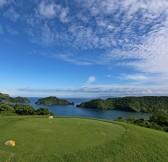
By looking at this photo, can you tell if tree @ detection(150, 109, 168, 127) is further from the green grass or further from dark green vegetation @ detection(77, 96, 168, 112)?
dark green vegetation @ detection(77, 96, 168, 112)

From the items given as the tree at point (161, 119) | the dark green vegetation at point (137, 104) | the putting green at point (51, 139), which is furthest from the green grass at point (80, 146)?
the dark green vegetation at point (137, 104)

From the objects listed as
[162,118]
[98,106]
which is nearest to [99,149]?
[162,118]

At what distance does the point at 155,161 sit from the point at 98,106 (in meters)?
96.4

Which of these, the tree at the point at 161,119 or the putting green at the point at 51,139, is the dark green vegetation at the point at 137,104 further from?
the putting green at the point at 51,139

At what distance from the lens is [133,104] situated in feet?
307

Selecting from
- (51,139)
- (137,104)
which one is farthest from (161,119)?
(137,104)

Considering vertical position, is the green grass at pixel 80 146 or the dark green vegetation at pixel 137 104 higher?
the dark green vegetation at pixel 137 104

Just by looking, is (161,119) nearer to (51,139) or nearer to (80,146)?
(80,146)

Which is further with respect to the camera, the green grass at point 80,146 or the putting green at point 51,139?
the putting green at point 51,139

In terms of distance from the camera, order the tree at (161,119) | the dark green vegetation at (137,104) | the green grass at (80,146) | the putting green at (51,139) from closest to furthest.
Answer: the green grass at (80,146), the putting green at (51,139), the tree at (161,119), the dark green vegetation at (137,104)

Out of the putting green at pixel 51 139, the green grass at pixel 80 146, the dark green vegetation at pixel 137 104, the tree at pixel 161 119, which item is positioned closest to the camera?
the green grass at pixel 80 146

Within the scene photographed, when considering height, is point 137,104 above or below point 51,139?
above

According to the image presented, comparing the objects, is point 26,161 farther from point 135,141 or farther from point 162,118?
point 162,118

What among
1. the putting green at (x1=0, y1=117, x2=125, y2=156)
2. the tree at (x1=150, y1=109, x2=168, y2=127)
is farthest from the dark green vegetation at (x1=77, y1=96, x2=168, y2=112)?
the putting green at (x1=0, y1=117, x2=125, y2=156)
